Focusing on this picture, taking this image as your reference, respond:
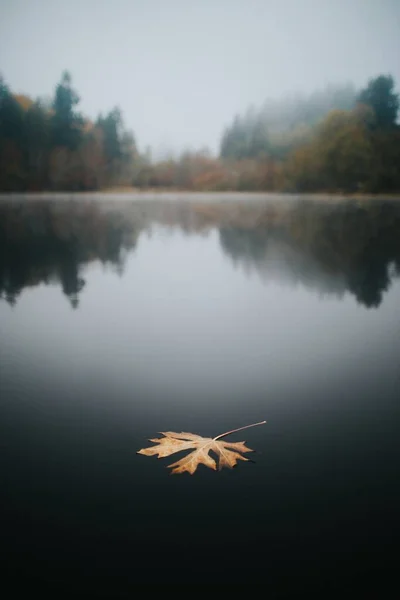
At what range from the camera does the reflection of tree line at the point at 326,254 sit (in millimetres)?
7293

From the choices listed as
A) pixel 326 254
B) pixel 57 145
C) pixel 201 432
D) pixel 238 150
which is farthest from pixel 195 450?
pixel 238 150

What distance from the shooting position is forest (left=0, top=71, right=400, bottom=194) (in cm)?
4272

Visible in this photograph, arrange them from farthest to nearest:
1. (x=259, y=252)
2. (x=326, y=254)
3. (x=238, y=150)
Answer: (x=238, y=150) < (x=259, y=252) < (x=326, y=254)

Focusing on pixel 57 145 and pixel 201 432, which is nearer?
pixel 201 432

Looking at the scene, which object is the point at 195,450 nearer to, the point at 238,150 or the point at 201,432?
the point at 201,432

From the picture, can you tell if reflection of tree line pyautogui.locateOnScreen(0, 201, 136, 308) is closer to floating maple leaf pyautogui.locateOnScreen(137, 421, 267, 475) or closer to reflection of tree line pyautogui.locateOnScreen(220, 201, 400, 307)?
reflection of tree line pyautogui.locateOnScreen(220, 201, 400, 307)

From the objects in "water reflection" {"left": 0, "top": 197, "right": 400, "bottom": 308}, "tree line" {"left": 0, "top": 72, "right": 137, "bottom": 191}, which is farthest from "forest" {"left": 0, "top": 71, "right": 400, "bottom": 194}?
"water reflection" {"left": 0, "top": 197, "right": 400, "bottom": 308}

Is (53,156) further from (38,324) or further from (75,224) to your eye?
(38,324)

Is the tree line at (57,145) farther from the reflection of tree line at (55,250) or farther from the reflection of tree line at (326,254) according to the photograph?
the reflection of tree line at (326,254)

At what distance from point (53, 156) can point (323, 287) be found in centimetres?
4918

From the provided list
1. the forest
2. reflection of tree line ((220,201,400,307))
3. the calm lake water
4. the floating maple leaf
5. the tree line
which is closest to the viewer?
the calm lake water

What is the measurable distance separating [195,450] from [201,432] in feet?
0.73

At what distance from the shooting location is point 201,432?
287 centimetres

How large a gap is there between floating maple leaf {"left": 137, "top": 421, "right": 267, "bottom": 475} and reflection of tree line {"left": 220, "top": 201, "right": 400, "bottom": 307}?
12.4 feet
